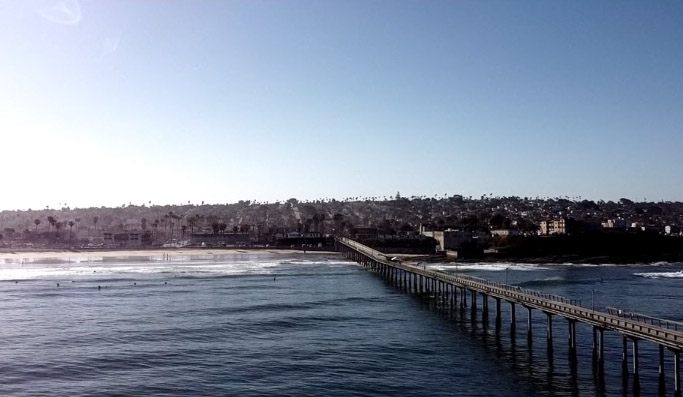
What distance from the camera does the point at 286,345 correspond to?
2036 inches

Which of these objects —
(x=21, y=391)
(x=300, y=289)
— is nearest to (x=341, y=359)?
(x=21, y=391)

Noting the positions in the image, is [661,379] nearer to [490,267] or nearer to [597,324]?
[597,324]

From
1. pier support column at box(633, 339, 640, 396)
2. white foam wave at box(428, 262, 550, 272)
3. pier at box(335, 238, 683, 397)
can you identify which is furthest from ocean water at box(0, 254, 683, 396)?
white foam wave at box(428, 262, 550, 272)

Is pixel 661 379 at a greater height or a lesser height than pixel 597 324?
lesser

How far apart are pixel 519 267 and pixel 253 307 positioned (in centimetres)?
9028

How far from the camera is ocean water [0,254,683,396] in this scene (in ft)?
129

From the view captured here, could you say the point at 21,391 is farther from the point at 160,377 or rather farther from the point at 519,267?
the point at 519,267

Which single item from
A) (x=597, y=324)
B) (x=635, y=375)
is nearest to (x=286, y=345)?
(x=597, y=324)

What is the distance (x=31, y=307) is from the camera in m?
75.8

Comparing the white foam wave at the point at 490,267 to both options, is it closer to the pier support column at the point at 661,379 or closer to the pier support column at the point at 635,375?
the pier support column at the point at 635,375

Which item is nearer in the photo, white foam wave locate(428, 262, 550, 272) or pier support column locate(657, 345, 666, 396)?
pier support column locate(657, 345, 666, 396)

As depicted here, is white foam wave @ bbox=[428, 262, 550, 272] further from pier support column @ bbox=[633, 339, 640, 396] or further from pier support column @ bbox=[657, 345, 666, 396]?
pier support column @ bbox=[657, 345, 666, 396]

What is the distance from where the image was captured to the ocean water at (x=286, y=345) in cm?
3944

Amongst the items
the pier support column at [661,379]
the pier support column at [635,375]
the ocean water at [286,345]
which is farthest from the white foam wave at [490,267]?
the pier support column at [661,379]
